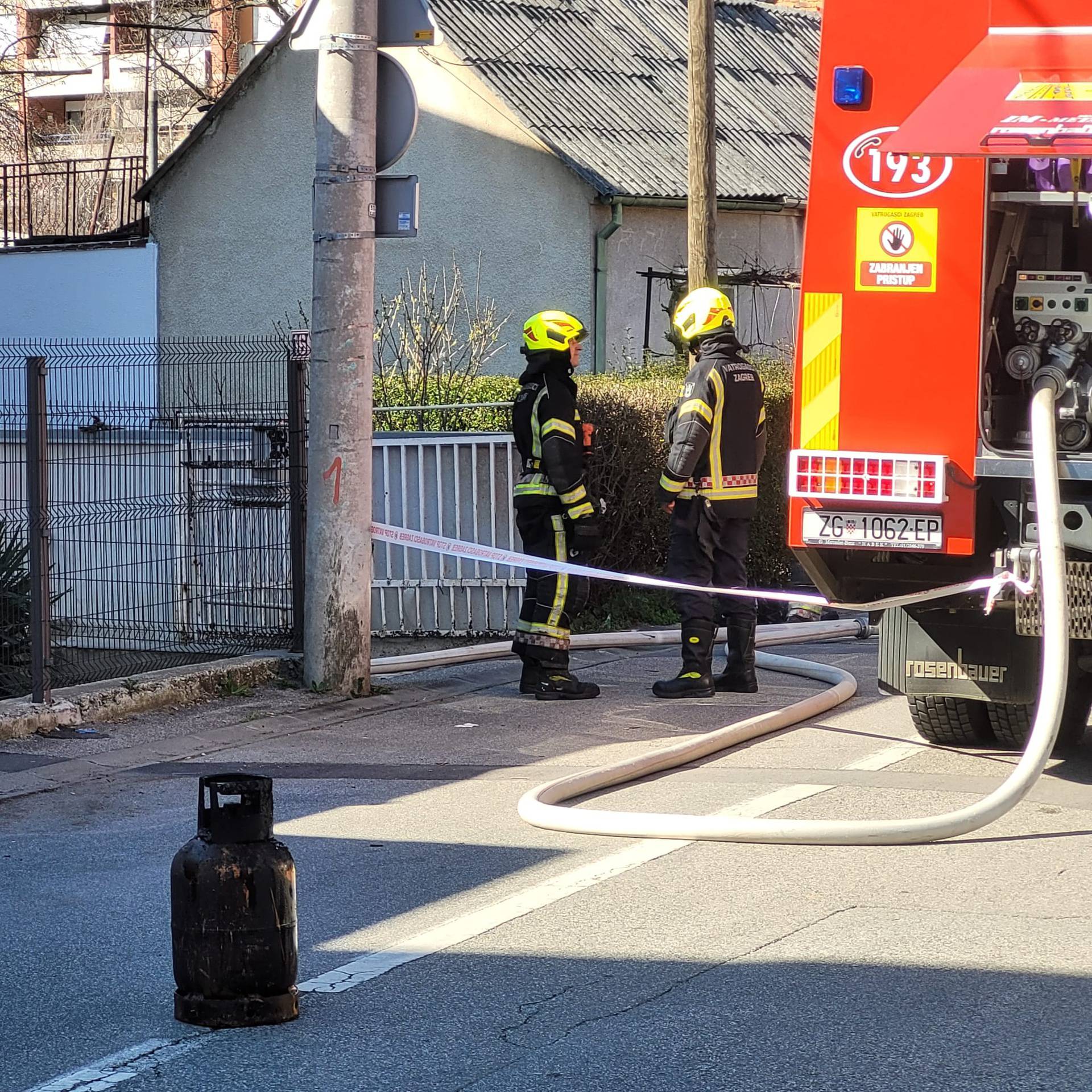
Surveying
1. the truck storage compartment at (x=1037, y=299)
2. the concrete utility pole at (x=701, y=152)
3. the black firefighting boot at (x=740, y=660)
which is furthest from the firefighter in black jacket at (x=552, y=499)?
the concrete utility pole at (x=701, y=152)

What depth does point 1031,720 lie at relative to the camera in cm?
740

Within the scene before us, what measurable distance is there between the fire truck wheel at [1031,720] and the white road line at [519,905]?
1.00 meters

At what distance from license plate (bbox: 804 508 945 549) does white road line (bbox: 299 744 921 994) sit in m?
0.97

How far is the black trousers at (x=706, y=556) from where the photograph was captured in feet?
29.3

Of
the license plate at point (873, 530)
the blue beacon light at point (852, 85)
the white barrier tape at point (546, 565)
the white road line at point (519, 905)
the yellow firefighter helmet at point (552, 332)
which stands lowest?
the white road line at point (519, 905)

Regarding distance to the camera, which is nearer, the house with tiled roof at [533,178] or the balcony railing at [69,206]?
the house with tiled roof at [533,178]

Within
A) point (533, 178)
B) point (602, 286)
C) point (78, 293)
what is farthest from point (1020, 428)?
point (78, 293)

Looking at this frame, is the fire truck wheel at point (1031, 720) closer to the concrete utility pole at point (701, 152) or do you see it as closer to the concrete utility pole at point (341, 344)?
the concrete utility pole at point (341, 344)

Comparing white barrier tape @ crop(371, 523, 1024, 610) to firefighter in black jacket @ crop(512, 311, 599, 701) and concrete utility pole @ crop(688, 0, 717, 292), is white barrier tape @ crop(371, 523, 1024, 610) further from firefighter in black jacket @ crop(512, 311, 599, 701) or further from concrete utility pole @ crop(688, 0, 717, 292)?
concrete utility pole @ crop(688, 0, 717, 292)

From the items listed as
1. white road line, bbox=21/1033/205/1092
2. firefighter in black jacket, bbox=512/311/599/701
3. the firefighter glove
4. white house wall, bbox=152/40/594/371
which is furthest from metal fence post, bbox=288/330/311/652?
white house wall, bbox=152/40/594/371

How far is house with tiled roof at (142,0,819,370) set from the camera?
67.7ft

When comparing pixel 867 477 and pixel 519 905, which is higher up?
pixel 867 477

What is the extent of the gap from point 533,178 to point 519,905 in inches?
642

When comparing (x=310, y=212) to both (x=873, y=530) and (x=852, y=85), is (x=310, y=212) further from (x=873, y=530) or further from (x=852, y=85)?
(x=873, y=530)
